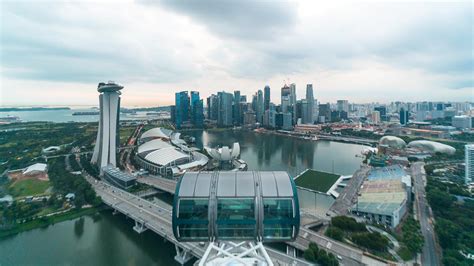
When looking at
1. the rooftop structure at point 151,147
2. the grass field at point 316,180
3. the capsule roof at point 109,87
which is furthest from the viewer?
the rooftop structure at point 151,147

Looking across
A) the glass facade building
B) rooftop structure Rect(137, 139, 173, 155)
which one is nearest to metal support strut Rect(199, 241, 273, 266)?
the glass facade building

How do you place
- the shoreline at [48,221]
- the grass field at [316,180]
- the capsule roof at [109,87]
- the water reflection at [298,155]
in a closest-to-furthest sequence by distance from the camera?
the shoreline at [48,221], the grass field at [316,180], the capsule roof at [109,87], the water reflection at [298,155]

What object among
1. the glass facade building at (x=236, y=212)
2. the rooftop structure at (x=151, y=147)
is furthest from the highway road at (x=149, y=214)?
the rooftop structure at (x=151, y=147)

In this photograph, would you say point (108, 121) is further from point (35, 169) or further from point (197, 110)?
point (197, 110)

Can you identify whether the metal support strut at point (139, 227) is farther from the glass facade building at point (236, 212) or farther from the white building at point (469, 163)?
the white building at point (469, 163)

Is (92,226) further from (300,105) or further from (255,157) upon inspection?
(300,105)

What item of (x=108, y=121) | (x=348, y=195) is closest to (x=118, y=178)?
(x=108, y=121)
